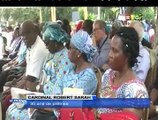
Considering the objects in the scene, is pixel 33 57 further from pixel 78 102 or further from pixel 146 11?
pixel 146 11

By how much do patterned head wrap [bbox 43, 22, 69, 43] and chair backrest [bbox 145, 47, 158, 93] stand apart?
1.97ft

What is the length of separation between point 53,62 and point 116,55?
466mm

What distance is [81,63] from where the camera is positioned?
4.06 m

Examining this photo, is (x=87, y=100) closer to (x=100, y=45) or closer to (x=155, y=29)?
(x=100, y=45)

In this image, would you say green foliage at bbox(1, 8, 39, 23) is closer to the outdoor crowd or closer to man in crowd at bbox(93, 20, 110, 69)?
the outdoor crowd

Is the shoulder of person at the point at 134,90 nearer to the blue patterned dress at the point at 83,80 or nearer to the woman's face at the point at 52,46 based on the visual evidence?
the blue patterned dress at the point at 83,80

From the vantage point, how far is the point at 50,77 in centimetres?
411

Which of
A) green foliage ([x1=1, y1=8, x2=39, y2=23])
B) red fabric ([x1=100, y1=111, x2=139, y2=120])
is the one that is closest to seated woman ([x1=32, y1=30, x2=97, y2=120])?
red fabric ([x1=100, y1=111, x2=139, y2=120])

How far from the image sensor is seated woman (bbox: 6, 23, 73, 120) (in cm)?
403

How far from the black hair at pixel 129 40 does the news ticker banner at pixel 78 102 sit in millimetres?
311

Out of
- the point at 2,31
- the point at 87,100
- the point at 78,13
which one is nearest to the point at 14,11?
the point at 2,31

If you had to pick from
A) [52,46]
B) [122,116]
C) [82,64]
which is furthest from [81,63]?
[122,116]

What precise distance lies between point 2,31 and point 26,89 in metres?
0.45

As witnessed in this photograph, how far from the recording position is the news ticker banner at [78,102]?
3.95 m
